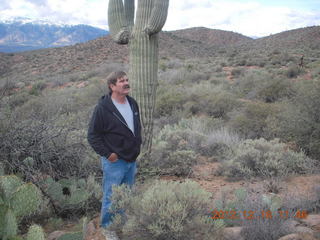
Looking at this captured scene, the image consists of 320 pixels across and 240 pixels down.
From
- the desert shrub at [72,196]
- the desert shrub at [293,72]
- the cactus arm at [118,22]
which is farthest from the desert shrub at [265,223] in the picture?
the desert shrub at [293,72]

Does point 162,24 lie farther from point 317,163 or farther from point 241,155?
point 317,163

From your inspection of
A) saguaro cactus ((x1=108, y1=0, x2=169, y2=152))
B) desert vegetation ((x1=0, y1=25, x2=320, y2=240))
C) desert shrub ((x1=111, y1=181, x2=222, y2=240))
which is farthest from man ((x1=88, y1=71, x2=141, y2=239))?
saguaro cactus ((x1=108, y1=0, x2=169, y2=152))

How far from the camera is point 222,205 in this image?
11.6 feet

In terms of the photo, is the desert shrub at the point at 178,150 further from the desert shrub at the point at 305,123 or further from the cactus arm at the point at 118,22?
the cactus arm at the point at 118,22

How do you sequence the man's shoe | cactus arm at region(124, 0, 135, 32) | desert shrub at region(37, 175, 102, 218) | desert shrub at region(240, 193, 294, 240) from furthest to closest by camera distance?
1. cactus arm at region(124, 0, 135, 32)
2. desert shrub at region(37, 175, 102, 218)
3. the man's shoe
4. desert shrub at region(240, 193, 294, 240)

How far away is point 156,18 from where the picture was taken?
5.25 meters

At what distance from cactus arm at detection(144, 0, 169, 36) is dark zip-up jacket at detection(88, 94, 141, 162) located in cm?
235

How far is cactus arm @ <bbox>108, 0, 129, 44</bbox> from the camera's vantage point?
5.52m

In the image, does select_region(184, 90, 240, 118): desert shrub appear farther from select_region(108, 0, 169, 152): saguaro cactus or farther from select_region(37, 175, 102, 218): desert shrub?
select_region(37, 175, 102, 218): desert shrub

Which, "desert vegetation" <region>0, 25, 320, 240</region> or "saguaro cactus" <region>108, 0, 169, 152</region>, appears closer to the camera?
"desert vegetation" <region>0, 25, 320, 240</region>

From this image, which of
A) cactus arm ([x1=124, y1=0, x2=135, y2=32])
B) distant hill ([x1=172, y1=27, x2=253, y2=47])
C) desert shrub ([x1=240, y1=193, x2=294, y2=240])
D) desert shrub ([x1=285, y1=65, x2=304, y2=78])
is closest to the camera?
desert shrub ([x1=240, y1=193, x2=294, y2=240])

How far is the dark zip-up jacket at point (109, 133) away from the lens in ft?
10.7

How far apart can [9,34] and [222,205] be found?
214652mm
